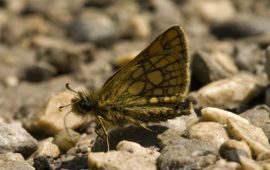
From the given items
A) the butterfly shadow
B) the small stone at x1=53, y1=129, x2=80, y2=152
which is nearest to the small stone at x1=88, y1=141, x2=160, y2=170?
the butterfly shadow

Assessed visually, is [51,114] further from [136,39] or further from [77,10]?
[77,10]

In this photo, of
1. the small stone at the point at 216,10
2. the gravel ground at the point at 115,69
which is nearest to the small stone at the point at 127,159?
the gravel ground at the point at 115,69

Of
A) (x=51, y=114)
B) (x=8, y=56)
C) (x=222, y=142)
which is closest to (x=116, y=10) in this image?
(x=8, y=56)

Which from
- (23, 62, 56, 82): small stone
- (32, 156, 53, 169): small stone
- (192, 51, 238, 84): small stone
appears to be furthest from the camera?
(23, 62, 56, 82): small stone

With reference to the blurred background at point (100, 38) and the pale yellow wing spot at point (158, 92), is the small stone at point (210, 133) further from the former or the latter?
the blurred background at point (100, 38)

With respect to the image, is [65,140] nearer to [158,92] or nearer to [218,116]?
[158,92]

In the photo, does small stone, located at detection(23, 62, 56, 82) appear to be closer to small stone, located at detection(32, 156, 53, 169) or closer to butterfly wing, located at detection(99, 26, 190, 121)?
butterfly wing, located at detection(99, 26, 190, 121)

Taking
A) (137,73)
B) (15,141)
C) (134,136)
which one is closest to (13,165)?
(15,141)
